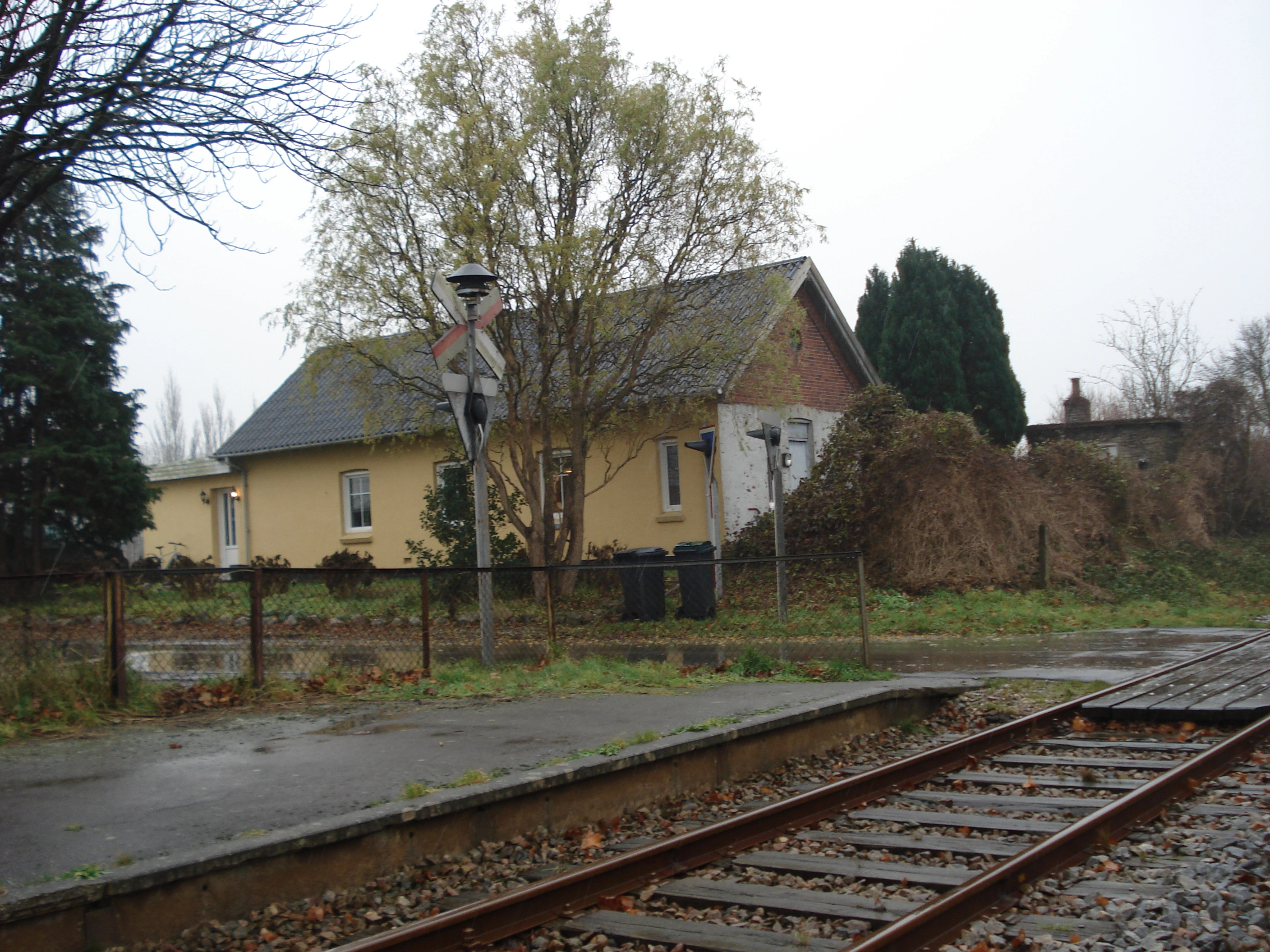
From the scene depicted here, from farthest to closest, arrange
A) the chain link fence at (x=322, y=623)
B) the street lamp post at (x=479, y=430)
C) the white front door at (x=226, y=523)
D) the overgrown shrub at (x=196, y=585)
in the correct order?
the white front door at (x=226, y=523) → the street lamp post at (x=479, y=430) → the overgrown shrub at (x=196, y=585) → the chain link fence at (x=322, y=623)

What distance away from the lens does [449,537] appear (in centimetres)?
2086

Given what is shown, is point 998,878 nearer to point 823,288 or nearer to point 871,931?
point 871,931

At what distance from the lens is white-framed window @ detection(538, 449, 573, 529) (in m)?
20.1

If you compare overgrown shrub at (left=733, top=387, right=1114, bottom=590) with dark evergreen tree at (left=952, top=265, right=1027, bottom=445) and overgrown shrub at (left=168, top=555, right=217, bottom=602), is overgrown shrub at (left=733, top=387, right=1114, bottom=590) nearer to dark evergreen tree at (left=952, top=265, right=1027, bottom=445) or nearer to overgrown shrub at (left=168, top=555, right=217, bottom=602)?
dark evergreen tree at (left=952, top=265, right=1027, bottom=445)

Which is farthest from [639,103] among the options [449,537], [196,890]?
[196,890]

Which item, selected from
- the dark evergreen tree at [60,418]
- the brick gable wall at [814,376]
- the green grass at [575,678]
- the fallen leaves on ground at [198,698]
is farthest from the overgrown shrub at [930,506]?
the dark evergreen tree at [60,418]

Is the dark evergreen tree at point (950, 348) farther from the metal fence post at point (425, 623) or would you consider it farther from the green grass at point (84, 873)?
the green grass at point (84, 873)

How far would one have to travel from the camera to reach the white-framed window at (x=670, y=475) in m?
23.8

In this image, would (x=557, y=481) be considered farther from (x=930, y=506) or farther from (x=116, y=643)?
(x=116, y=643)

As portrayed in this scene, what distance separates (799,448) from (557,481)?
5.93 m

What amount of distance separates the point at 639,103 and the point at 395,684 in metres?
11.1

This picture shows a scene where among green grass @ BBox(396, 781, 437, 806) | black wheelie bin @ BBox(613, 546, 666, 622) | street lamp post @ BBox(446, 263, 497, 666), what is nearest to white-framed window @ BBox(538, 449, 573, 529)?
black wheelie bin @ BBox(613, 546, 666, 622)

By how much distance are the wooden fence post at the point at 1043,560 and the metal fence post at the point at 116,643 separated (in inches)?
594

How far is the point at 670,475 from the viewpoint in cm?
2397
